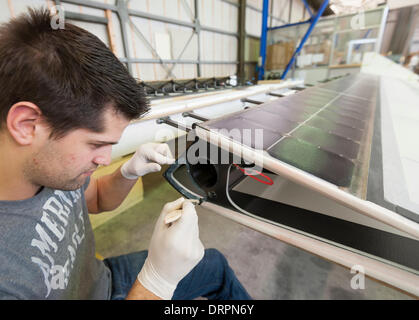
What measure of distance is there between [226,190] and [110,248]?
4.56 ft

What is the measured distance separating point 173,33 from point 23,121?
566 centimetres

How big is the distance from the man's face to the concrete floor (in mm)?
1186

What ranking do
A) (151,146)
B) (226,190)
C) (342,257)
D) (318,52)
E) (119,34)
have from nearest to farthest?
(342,257)
(226,190)
(151,146)
(119,34)
(318,52)

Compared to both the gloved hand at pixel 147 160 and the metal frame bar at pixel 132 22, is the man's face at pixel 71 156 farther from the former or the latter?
the metal frame bar at pixel 132 22

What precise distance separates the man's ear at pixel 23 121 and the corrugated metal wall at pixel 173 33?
12.6ft

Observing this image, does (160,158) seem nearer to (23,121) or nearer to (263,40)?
(23,121)

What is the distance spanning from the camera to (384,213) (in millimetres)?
435

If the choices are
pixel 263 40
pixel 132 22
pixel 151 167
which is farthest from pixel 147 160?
pixel 263 40

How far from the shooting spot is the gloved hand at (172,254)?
64 cm

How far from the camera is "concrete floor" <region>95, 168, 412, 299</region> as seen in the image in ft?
4.37

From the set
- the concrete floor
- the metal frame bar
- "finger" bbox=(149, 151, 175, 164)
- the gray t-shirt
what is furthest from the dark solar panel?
the metal frame bar

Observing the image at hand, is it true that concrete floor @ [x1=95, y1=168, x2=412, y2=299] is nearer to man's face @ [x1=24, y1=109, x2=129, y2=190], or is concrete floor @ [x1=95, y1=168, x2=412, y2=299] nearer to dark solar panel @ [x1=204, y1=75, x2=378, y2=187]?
dark solar panel @ [x1=204, y1=75, x2=378, y2=187]

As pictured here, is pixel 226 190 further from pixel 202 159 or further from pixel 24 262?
pixel 24 262

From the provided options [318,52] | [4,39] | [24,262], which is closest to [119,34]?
[4,39]
